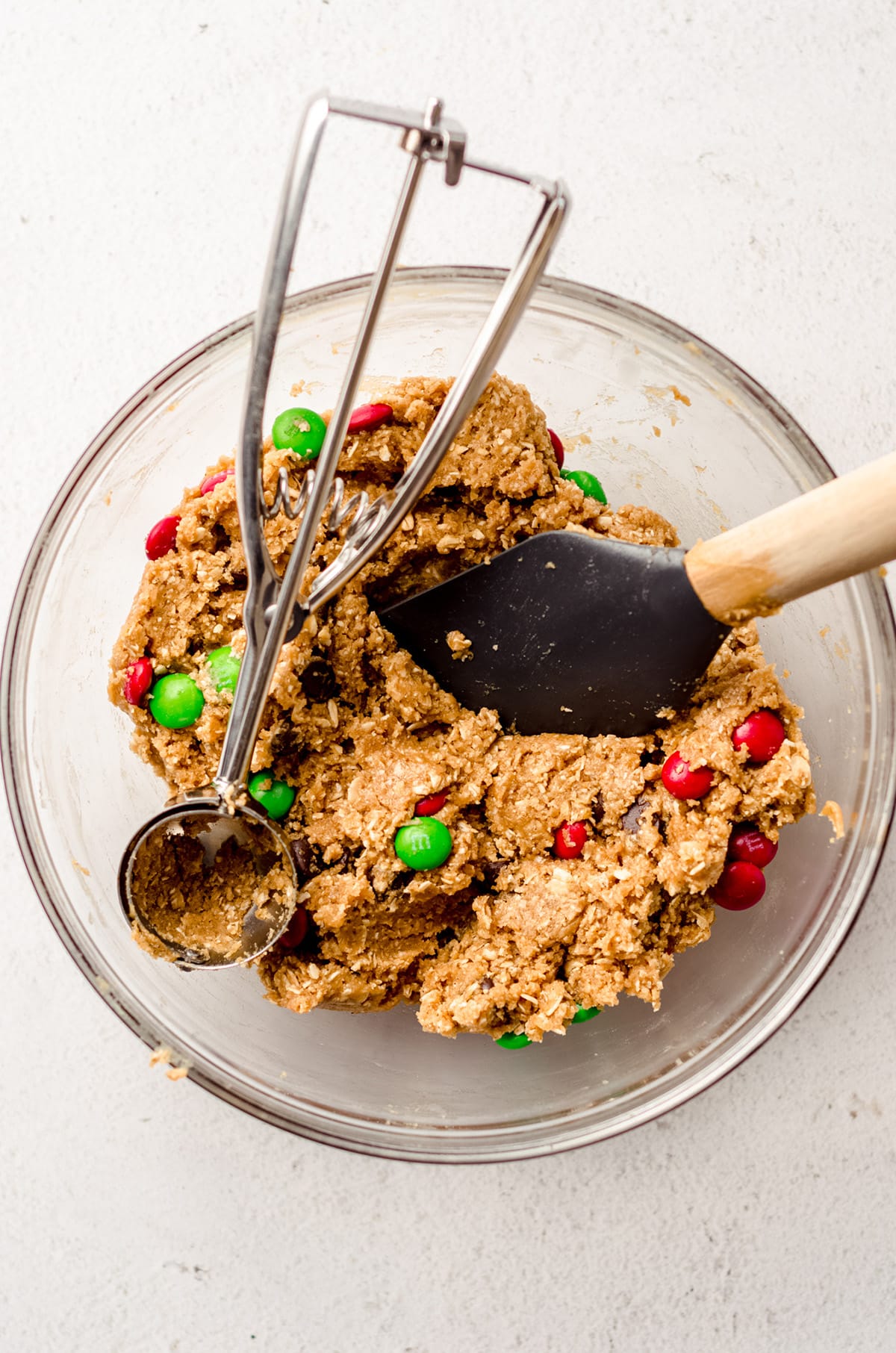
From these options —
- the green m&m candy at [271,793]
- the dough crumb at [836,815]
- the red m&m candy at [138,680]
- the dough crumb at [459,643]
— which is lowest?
the dough crumb at [836,815]

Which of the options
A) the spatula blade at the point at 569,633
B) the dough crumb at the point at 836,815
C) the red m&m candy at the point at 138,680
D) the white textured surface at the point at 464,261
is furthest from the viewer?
the white textured surface at the point at 464,261

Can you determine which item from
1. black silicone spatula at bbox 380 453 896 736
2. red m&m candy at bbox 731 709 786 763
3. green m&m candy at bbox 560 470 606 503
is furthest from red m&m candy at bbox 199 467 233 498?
red m&m candy at bbox 731 709 786 763

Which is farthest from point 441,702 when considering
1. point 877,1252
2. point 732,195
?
point 877,1252

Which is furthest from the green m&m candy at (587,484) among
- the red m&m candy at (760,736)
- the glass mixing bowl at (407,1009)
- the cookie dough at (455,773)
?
the red m&m candy at (760,736)

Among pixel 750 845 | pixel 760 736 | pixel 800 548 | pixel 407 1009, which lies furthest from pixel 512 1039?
pixel 800 548

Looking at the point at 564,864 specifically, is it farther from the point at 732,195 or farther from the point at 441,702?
the point at 732,195

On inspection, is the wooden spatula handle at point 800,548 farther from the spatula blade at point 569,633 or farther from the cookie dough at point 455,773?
the cookie dough at point 455,773
